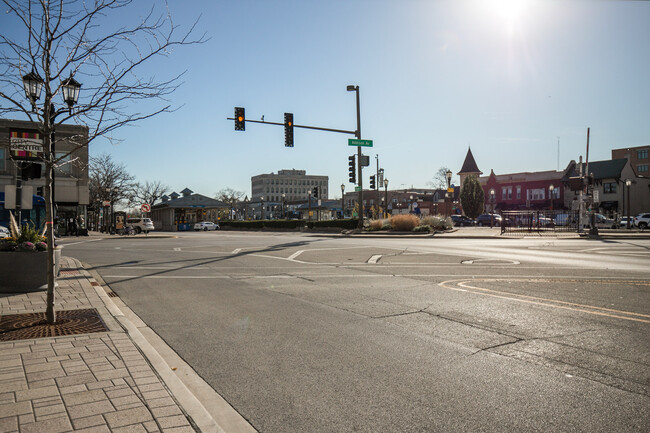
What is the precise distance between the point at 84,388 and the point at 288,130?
2333 cm

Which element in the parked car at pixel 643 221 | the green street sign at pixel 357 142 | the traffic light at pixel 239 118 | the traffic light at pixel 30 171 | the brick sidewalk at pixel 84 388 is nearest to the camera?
the brick sidewalk at pixel 84 388

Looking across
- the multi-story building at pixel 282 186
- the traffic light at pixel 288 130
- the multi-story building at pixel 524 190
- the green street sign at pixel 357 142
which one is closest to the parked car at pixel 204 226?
the green street sign at pixel 357 142

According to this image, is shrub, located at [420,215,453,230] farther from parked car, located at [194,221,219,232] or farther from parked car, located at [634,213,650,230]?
parked car, located at [194,221,219,232]

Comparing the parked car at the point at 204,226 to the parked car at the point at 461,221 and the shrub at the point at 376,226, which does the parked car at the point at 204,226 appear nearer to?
the parked car at the point at 461,221

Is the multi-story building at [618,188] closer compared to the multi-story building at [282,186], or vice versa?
the multi-story building at [618,188]

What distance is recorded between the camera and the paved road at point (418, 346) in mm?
3604

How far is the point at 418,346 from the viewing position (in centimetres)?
532

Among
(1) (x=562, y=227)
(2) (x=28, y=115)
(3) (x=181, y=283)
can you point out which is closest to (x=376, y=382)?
(2) (x=28, y=115)

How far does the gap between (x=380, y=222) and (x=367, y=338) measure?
2883 cm

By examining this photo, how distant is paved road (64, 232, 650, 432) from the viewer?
142 inches

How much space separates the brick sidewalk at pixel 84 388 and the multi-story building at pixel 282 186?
177 m

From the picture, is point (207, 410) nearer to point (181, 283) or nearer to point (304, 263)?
point (181, 283)

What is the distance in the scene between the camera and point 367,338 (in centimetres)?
571

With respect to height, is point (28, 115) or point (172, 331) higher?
point (28, 115)
